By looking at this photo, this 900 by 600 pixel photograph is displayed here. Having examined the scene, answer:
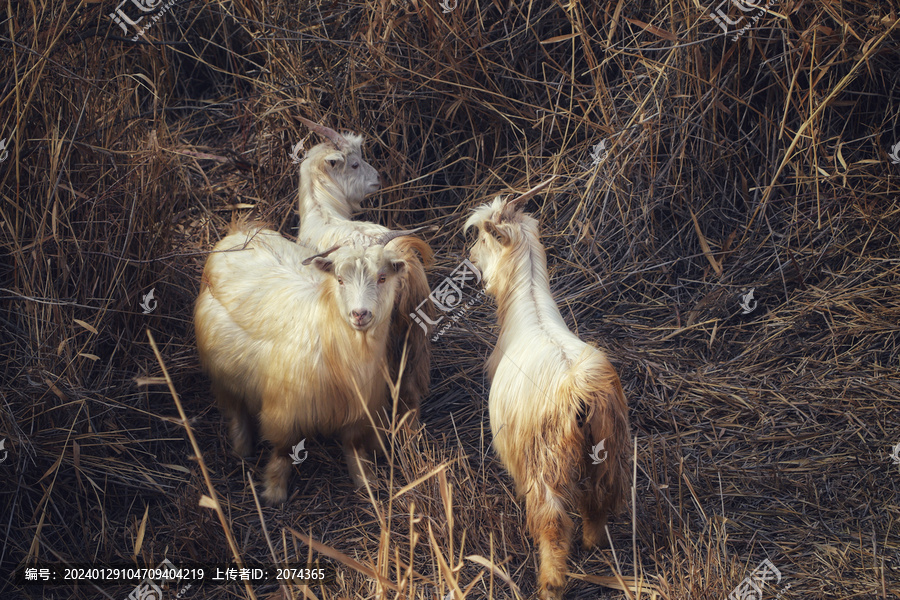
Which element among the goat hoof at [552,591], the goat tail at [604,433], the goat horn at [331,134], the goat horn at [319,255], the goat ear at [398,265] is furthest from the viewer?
the goat horn at [331,134]

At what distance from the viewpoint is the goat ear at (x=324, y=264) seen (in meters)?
3.47

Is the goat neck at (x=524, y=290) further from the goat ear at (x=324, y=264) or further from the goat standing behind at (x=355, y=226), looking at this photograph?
the goat ear at (x=324, y=264)

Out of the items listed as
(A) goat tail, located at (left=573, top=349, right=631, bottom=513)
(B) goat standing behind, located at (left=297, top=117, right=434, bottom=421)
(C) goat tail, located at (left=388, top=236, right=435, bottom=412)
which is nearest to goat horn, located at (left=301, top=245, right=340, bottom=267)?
(B) goat standing behind, located at (left=297, top=117, right=434, bottom=421)

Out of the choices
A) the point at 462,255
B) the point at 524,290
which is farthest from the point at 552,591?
the point at 462,255

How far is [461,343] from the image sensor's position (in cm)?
472

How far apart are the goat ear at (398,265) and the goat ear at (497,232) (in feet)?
1.43

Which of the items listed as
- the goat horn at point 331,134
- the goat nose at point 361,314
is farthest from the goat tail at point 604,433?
the goat horn at point 331,134

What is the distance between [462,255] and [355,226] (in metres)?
0.99

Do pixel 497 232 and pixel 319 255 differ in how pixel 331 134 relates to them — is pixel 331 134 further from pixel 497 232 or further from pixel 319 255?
pixel 497 232

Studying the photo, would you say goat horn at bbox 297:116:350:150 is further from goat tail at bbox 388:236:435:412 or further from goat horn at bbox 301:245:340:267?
goat horn at bbox 301:245:340:267

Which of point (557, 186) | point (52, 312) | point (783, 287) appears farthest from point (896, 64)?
point (52, 312)

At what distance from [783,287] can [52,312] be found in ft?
13.7

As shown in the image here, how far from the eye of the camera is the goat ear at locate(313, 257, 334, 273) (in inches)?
136

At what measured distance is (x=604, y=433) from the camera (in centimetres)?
281
